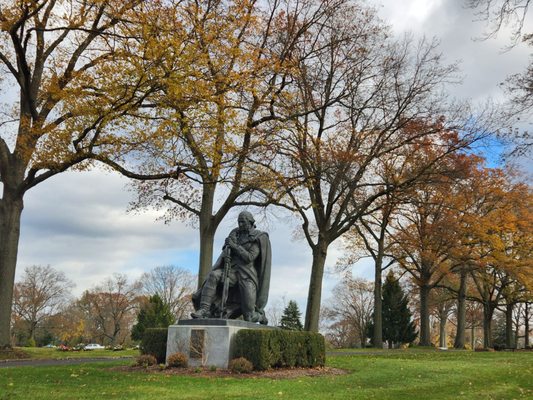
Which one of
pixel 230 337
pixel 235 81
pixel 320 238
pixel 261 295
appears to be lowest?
pixel 230 337

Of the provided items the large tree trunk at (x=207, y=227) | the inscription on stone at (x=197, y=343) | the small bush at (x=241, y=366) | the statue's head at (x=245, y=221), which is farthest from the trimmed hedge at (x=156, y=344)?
the large tree trunk at (x=207, y=227)

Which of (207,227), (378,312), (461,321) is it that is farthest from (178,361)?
(461,321)

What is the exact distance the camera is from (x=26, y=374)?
417 inches

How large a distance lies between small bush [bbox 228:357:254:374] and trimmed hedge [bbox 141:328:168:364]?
8.08 ft

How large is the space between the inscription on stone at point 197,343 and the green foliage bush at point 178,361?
17 centimetres

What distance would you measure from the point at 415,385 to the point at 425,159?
1540 cm

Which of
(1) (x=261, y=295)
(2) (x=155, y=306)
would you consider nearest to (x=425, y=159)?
(1) (x=261, y=295)

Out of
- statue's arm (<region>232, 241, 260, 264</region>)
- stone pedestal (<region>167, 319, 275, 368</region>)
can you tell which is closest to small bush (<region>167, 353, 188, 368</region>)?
stone pedestal (<region>167, 319, 275, 368</region>)

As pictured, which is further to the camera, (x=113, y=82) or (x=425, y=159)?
(x=425, y=159)

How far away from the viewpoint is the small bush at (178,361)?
11.7 metres

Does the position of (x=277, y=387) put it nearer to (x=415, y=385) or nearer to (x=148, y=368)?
(x=415, y=385)

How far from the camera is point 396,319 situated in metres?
46.3

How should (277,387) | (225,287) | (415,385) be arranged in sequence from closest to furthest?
1. (277,387)
2. (415,385)
3. (225,287)

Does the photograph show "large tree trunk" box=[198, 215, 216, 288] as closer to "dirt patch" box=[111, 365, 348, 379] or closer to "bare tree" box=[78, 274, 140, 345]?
"dirt patch" box=[111, 365, 348, 379]
